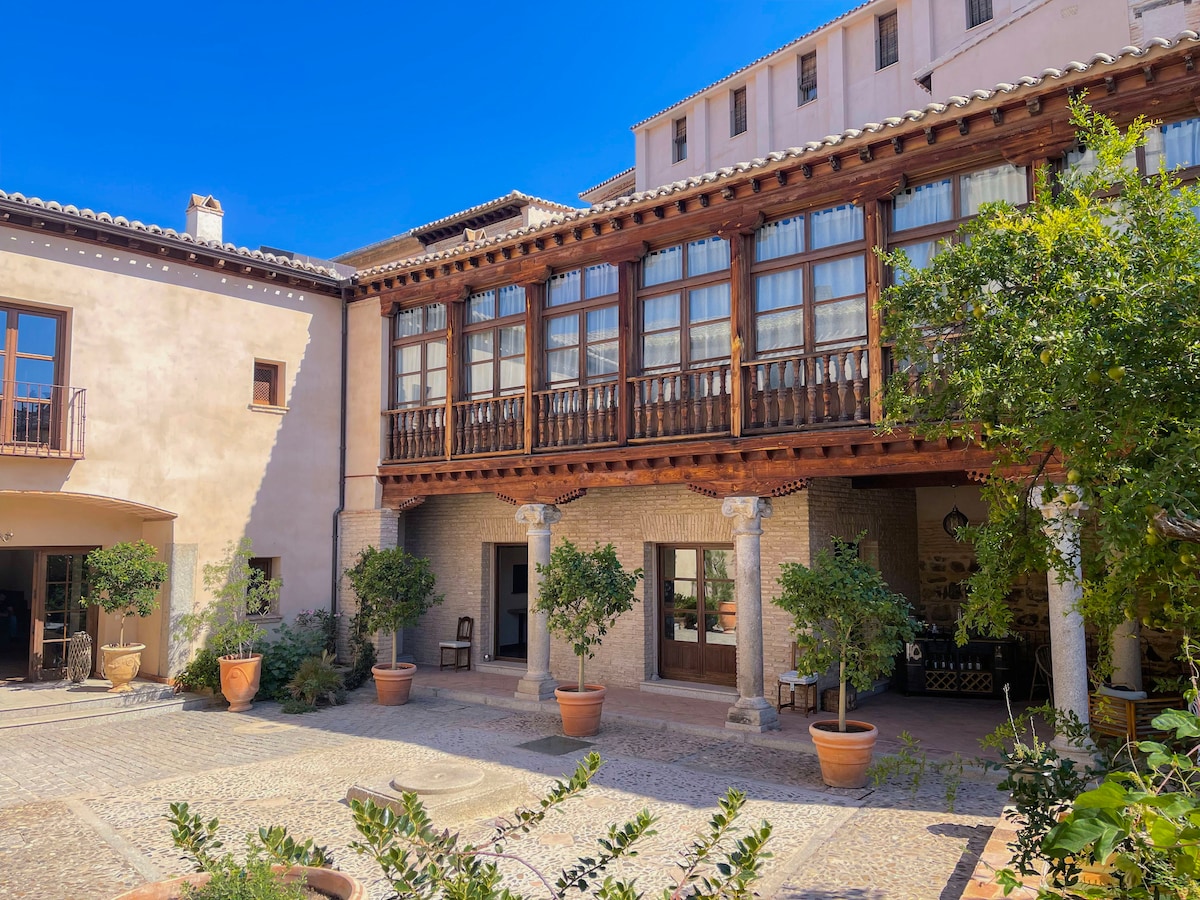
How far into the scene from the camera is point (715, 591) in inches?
491

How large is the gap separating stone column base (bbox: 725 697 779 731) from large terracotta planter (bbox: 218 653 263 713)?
22.1ft

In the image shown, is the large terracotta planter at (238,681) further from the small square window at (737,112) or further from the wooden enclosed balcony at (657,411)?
the small square window at (737,112)

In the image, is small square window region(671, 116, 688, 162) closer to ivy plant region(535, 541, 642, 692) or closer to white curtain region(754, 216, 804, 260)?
white curtain region(754, 216, 804, 260)

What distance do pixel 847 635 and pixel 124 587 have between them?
378 inches

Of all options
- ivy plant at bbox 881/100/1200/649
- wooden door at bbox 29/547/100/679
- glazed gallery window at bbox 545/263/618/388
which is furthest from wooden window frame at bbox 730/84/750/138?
ivy plant at bbox 881/100/1200/649

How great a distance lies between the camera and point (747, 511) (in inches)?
406

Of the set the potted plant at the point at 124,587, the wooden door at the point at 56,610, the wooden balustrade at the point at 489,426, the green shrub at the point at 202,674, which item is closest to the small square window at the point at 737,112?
the wooden balustrade at the point at 489,426

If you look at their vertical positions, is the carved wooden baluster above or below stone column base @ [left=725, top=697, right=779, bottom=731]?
above

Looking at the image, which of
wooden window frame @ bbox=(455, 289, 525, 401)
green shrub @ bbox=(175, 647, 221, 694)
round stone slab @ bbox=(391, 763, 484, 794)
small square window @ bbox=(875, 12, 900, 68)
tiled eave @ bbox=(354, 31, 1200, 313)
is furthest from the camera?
small square window @ bbox=(875, 12, 900, 68)

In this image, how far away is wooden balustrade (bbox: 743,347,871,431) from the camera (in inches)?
370

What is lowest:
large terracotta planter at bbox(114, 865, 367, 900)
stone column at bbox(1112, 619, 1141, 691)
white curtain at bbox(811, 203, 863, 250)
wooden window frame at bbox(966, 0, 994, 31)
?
large terracotta planter at bbox(114, 865, 367, 900)

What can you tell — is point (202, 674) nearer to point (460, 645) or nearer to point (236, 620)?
point (236, 620)

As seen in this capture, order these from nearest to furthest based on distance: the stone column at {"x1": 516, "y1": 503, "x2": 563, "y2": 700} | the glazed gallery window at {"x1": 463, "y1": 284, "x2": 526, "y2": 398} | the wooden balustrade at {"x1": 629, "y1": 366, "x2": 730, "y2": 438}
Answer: the wooden balustrade at {"x1": 629, "y1": 366, "x2": 730, "y2": 438} < the stone column at {"x1": 516, "y1": 503, "x2": 563, "y2": 700} < the glazed gallery window at {"x1": 463, "y1": 284, "x2": 526, "y2": 398}

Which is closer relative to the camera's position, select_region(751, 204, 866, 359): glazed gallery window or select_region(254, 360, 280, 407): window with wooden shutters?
select_region(751, 204, 866, 359): glazed gallery window
